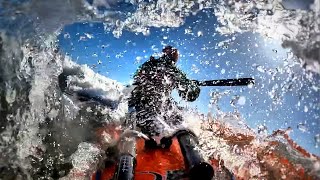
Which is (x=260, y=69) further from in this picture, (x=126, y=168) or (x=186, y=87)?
(x=126, y=168)

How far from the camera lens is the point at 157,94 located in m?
3.64

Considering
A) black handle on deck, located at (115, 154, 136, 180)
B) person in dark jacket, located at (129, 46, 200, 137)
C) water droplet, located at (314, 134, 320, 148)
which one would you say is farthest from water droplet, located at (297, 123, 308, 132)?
black handle on deck, located at (115, 154, 136, 180)

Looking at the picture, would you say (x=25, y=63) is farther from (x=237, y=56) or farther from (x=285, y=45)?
(x=285, y=45)

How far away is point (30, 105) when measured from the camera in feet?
11.7

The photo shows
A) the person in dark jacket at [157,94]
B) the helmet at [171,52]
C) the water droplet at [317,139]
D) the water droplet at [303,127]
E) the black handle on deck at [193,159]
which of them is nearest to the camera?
the black handle on deck at [193,159]

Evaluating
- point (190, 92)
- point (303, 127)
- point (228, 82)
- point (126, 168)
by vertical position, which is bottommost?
point (126, 168)

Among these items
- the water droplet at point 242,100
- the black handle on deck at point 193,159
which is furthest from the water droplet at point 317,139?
the black handle on deck at point 193,159

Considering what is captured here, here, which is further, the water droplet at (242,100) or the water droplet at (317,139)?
the water droplet at (242,100)

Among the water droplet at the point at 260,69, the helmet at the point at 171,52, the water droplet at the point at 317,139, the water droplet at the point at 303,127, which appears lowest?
the water droplet at the point at 317,139

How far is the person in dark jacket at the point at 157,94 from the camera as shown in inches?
142

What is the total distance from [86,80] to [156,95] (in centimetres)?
99

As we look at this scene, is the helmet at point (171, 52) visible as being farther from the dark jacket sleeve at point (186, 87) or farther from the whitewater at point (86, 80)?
the whitewater at point (86, 80)

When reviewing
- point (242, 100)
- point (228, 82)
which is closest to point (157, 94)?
point (228, 82)

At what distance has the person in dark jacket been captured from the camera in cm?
361
